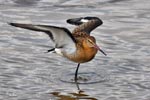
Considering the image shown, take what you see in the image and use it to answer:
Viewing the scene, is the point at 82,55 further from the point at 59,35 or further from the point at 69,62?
the point at 69,62

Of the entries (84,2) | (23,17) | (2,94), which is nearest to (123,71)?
(2,94)

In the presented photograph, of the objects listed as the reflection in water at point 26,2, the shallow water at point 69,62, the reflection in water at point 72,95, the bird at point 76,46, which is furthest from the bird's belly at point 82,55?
the reflection in water at point 26,2

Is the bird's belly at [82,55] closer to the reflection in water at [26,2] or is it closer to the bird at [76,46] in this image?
the bird at [76,46]

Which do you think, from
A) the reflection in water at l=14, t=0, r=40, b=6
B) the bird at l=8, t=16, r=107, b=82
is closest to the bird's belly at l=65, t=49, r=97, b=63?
the bird at l=8, t=16, r=107, b=82

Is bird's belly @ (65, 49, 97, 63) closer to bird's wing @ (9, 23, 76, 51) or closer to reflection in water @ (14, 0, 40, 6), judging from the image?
bird's wing @ (9, 23, 76, 51)

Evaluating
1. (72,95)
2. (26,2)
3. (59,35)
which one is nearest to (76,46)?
(59,35)

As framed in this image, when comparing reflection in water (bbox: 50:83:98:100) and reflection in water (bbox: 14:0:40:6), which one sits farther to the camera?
reflection in water (bbox: 14:0:40:6)

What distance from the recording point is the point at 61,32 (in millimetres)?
8242

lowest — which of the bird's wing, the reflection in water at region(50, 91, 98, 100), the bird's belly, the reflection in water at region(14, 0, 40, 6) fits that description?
the reflection in water at region(14, 0, 40, 6)

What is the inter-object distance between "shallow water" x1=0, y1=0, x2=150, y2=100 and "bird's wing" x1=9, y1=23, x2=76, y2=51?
0.44 m

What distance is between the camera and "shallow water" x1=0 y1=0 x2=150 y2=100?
821 cm

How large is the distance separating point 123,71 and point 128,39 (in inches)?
70.7

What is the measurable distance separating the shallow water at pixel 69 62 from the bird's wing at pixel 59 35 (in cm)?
44

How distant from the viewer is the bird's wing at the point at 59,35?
7988 mm
